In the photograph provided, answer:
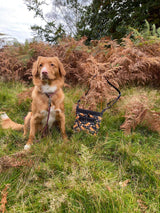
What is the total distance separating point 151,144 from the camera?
206 centimetres

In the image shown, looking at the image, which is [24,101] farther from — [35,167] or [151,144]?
[151,144]

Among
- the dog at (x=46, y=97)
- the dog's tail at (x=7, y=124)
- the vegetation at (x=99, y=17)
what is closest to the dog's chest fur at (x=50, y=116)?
the dog at (x=46, y=97)

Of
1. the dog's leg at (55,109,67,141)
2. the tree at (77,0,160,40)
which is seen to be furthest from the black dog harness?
the tree at (77,0,160,40)

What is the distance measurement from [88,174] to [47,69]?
59.7 inches

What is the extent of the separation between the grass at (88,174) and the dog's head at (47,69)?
0.88 meters

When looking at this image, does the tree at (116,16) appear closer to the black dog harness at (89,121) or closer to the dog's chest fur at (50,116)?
the black dog harness at (89,121)

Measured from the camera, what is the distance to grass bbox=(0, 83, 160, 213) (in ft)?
3.78

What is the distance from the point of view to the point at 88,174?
1.37 metres

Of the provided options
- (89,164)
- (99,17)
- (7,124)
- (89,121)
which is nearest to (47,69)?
(89,121)

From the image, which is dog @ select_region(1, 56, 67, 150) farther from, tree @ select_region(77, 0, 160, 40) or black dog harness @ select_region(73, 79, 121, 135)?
tree @ select_region(77, 0, 160, 40)

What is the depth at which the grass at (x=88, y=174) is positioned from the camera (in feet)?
3.78

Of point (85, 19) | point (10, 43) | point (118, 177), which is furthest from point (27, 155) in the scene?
point (85, 19)

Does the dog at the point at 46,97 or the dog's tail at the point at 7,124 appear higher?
the dog at the point at 46,97

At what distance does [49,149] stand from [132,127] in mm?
1306
